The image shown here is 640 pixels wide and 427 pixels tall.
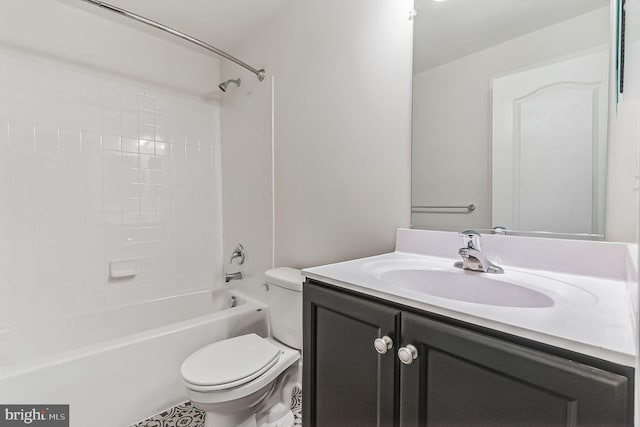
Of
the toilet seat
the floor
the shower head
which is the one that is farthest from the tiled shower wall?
the toilet seat

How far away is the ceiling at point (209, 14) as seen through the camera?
171cm

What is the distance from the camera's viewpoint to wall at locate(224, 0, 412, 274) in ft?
4.43

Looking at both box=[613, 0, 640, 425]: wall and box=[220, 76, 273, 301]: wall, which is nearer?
box=[613, 0, 640, 425]: wall

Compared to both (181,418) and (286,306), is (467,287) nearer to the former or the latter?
(286,306)

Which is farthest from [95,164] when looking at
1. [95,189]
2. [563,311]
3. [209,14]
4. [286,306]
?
[563,311]

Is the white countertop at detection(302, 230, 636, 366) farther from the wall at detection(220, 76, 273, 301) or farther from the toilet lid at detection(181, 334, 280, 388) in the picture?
the wall at detection(220, 76, 273, 301)

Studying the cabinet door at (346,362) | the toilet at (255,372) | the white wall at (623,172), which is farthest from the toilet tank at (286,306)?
the white wall at (623,172)

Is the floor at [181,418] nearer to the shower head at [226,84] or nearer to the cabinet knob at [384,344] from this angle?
the cabinet knob at [384,344]

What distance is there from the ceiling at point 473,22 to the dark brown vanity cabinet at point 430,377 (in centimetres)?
105

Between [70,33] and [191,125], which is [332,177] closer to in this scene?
[191,125]

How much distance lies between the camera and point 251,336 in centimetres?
144

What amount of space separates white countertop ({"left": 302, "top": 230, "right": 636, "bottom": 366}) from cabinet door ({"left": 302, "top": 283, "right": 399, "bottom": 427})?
6 centimetres

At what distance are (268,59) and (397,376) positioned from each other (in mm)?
1899

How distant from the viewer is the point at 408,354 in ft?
2.02
